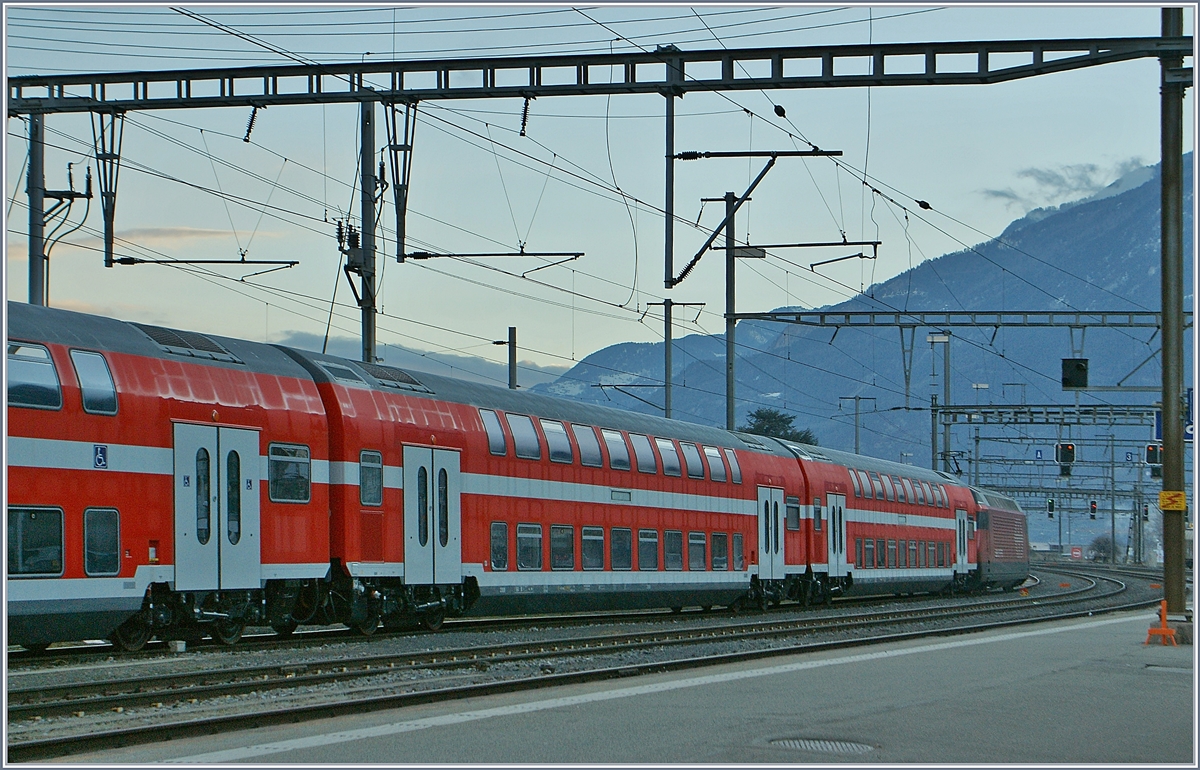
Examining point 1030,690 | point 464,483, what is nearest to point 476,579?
point 464,483

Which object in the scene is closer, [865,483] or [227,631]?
[227,631]

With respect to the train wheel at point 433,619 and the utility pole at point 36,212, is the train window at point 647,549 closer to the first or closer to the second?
the train wheel at point 433,619

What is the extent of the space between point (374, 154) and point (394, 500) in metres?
8.49

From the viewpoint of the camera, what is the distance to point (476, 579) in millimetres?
24203

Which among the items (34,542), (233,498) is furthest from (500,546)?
(34,542)

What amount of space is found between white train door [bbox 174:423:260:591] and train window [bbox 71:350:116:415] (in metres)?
1.17

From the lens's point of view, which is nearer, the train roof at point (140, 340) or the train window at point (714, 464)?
the train roof at point (140, 340)

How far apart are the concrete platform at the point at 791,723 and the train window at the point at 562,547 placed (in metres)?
7.57

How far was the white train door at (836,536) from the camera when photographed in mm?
38844

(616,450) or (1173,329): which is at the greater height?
(1173,329)

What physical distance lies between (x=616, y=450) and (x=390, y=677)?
40.3 feet

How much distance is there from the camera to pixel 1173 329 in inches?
899

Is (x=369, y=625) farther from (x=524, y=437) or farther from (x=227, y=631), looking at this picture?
(x=524, y=437)

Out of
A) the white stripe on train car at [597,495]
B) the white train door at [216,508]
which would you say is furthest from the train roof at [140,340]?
the white stripe on train car at [597,495]
